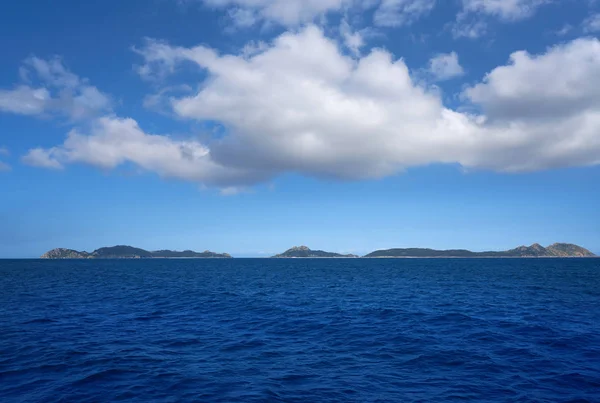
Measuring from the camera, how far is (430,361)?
22.2 metres

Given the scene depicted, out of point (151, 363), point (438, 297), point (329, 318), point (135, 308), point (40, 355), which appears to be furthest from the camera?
point (438, 297)

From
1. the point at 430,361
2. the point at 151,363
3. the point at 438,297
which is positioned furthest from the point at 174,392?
the point at 438,297

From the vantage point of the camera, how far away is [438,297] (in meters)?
53.3

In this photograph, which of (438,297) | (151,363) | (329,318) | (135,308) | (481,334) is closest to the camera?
(151,363)

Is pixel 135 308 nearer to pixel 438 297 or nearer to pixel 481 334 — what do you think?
pixel 481 334

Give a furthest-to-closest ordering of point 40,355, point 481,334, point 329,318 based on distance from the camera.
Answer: point 329,318, point 481,334, point 40,355

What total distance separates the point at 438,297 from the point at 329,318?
24.9 metres

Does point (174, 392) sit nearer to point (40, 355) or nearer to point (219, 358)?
point (219, 358)

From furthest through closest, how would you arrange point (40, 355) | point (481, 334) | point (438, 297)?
point (438, 297) < point (481, 334) < point (40, 355)

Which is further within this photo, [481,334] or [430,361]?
[481,334]

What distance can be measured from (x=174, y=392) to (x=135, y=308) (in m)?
30.0

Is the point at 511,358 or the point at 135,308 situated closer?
the point at 511,358

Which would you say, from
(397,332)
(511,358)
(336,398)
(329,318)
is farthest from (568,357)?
(329,318)

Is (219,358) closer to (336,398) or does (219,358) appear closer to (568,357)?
(336,398)
